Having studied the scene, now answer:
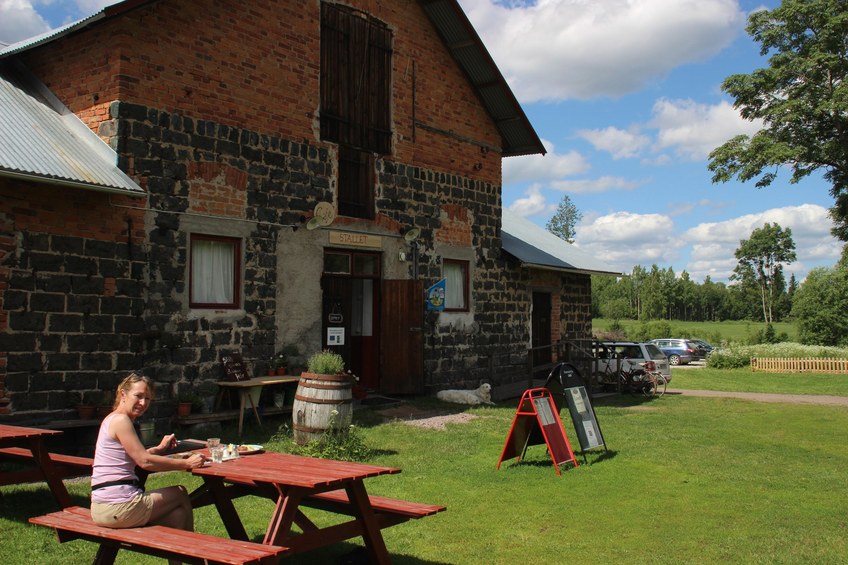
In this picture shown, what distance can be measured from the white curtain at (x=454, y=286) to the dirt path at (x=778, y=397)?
7681mm

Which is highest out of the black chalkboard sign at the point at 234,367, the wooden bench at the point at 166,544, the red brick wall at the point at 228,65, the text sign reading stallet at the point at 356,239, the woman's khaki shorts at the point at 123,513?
the red brick wall at the point at 228,65

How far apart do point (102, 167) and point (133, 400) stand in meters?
6.42

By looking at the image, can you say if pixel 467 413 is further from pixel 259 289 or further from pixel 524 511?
pixel 524 511

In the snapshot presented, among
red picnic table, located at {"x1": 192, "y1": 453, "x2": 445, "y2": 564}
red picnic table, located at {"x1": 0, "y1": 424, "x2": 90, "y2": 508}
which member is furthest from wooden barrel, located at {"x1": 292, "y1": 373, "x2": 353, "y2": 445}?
red picnic table, located at {"x1": 192, "y1": 453, "x2": 445, "y2": 564}

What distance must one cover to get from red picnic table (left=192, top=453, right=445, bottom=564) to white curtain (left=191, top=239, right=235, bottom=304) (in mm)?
6432

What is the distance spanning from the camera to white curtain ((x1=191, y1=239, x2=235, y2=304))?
38.9 feet

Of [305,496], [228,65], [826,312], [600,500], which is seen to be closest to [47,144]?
[228,65]

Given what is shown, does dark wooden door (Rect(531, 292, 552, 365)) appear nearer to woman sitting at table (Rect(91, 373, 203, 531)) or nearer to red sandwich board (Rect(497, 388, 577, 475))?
red sandwich board (Rect(497, 388, 577, 475))

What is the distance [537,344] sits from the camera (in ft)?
68.7

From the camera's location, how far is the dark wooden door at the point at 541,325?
20641mm

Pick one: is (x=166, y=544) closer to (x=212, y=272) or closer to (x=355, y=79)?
(x=212, y=272)

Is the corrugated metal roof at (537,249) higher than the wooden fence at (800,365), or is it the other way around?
the corrugated metal roof at (537,249)

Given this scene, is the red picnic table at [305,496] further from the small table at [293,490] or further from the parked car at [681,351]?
the parked car at [681,351]

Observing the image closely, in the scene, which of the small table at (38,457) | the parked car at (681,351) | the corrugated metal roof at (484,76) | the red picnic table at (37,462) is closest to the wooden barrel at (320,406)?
the red picnic table at (37,462)
